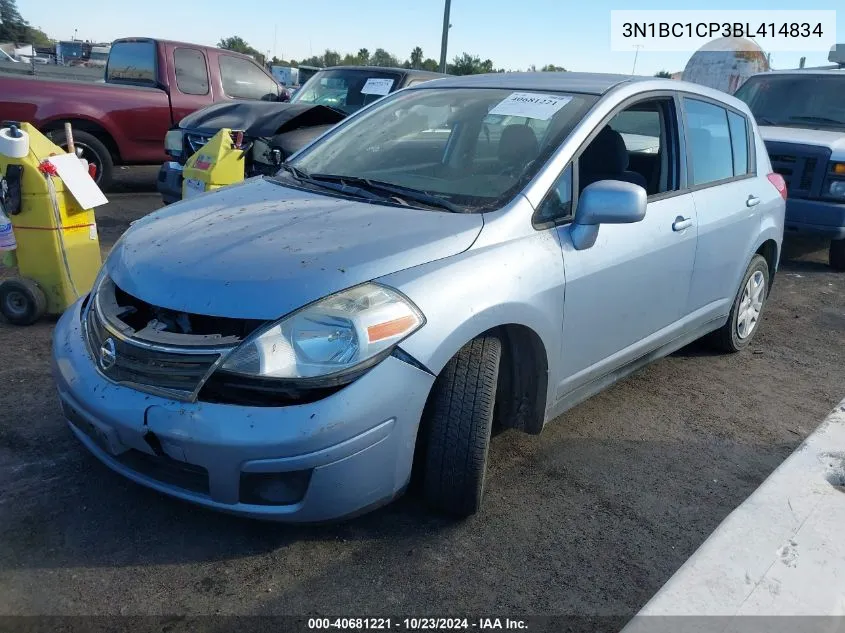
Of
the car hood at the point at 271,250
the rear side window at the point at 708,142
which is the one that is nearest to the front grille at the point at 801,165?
the rear side window at the point at 708,142

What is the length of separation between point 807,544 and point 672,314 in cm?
152

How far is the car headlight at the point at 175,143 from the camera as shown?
6.70 metres

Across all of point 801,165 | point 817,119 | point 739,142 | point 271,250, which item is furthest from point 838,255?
point 271,250

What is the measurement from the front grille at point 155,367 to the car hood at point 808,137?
675cm

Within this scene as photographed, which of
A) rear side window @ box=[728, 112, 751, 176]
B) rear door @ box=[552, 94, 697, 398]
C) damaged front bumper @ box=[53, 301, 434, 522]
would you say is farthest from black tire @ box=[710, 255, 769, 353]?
damaged front bumper @ box=[53, 301, 434, 522]

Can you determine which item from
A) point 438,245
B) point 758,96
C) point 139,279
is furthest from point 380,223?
point 758,96

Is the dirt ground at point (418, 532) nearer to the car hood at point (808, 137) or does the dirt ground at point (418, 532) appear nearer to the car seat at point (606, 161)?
the car seat at point (606, 161)

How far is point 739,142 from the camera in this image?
175 inches

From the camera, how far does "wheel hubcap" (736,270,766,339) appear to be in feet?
15.2

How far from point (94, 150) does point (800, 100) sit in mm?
7974

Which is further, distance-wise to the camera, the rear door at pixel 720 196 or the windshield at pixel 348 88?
the windshield at pixel 348 88

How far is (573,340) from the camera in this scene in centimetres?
301

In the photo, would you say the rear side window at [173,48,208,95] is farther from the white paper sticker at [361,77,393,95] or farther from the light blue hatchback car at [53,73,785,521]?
the light blue hatchback car at [53,73,785,521]

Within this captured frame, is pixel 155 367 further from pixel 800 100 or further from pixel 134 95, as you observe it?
pixel 800 100
